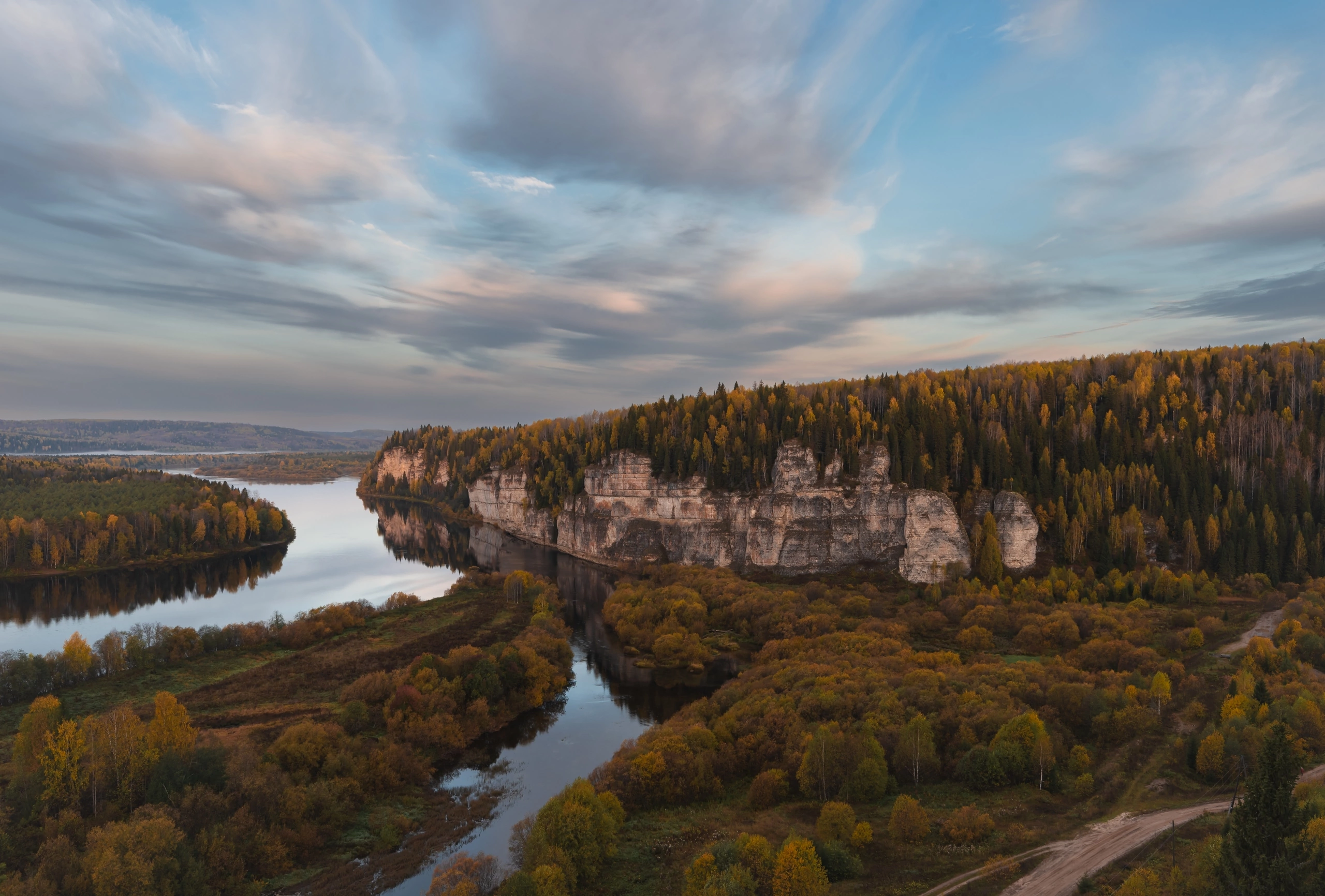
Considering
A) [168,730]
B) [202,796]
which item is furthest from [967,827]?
[168,730]

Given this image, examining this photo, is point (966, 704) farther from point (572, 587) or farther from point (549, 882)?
point (572, 587)

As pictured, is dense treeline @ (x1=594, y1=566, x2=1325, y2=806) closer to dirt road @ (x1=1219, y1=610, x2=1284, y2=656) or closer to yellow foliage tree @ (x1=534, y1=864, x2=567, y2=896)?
dirt road @ (x1=1219, y1=610, x2=1284, y2=656)

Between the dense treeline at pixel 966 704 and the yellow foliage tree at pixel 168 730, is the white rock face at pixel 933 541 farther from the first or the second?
the yellow foliage tree at pixel 168 730

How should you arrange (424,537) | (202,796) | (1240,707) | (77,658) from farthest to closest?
(424,537) → (77,658) → (1240,707) → (202,796)

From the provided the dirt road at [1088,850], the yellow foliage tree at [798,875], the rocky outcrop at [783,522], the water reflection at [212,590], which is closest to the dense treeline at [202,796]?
the yellow foliage tree at [798,875]

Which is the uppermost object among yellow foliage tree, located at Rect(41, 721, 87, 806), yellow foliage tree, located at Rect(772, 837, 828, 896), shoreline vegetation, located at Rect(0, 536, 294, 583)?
yellow foliage tree, located at Rect(41, 721, 87, 806)

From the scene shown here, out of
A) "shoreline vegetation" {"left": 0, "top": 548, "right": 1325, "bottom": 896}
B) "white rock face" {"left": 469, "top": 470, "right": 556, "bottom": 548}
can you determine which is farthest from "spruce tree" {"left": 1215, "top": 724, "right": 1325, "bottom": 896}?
"white rock face" {"left": 469, "top": 470, "right": 556, "bottom": 548}
